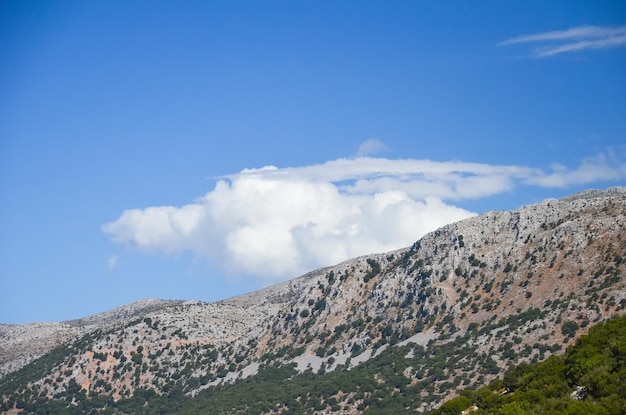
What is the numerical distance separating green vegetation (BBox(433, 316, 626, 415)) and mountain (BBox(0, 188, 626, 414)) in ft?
159

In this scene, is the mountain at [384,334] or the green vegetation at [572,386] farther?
the mountain at [384,334]

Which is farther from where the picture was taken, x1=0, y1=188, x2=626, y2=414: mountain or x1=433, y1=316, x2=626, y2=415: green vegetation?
x1=0, y1=188, x2=626, y2=414: mountain

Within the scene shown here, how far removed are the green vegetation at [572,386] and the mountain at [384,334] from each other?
48.5m

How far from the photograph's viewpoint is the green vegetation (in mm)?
47469

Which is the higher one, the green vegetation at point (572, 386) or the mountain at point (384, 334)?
the mountain at point (384, 334)

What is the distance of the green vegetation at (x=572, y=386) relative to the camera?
4747 cm

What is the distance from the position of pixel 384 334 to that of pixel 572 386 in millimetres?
91512

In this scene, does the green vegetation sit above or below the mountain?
below

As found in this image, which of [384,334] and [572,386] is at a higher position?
[384,334]

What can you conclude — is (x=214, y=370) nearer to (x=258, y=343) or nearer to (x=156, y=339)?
(x=258, y=343)

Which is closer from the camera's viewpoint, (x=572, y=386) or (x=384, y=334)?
(x=572, y=386)

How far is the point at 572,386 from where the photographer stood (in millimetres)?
53156

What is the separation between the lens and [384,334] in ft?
472

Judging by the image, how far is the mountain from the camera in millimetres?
117250
